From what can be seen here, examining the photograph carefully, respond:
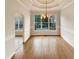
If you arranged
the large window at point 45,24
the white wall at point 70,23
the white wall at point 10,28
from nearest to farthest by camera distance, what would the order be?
the white wall at point 10,28 < the white wall at point 70,23 < the large window at point 45,24

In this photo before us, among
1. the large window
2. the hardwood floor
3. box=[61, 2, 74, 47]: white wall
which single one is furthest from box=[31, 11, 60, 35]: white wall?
the hardwood floor

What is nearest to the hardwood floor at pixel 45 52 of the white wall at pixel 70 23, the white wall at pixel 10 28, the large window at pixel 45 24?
the white wall at pixel 10 28

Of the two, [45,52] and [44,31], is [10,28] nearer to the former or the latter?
[45,52]

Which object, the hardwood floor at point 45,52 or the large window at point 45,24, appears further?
the large window at point 45,24

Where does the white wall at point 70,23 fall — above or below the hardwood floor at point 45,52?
above

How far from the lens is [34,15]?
576 inches

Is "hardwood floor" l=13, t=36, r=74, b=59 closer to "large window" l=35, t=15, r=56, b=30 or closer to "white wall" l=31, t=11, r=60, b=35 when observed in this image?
"white wall" l=31, t=11, r=60, b=35

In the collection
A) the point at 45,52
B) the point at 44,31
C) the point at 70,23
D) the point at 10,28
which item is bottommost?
the point at 45,52

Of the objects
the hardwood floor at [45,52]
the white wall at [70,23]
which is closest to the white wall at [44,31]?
the white wall at [70,23]

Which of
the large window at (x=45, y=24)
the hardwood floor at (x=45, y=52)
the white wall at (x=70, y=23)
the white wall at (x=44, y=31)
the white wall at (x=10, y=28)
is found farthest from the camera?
the large window at (x=45, y=24)

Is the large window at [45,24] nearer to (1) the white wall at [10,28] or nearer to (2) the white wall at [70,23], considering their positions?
(2) the white wall at [70,23]

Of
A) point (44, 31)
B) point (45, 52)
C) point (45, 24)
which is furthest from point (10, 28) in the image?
point (45, 24)
